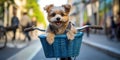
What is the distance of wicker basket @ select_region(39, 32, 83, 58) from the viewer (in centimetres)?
622

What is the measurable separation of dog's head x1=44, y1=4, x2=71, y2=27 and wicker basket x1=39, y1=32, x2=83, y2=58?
0.85 feet

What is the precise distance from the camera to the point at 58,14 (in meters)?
6.01

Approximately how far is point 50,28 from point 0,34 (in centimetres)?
1014

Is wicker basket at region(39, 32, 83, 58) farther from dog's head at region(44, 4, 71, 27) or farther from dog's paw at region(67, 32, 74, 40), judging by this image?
dog's head at region(44, 4, 71, 27)

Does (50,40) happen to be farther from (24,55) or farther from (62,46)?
(24,55)

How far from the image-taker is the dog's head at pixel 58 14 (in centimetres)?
595

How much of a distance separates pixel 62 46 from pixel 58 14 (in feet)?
1.86

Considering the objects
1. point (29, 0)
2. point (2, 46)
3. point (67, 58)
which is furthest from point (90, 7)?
point (67, 58)

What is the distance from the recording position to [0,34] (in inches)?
637

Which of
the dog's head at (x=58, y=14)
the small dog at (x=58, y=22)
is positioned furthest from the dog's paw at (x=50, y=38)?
the dog's head at (x=58, y=14)

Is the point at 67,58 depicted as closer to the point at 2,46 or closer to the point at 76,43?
the point at 76,43

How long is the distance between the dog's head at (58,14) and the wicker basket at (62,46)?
0.85 ft

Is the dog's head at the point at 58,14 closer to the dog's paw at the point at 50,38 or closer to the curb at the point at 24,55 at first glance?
the dog's paw at the point at 50,38

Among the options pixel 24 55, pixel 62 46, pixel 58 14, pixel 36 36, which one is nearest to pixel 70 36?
pixel 62 46
